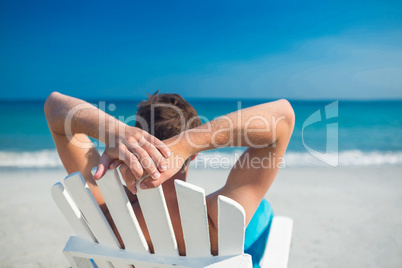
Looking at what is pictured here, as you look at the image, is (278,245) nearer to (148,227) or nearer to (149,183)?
(148,227)

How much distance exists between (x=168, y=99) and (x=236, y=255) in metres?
0.96

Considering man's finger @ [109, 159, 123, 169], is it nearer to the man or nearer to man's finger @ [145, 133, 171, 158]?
the man

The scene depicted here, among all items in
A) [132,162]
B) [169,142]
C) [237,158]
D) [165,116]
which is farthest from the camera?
[237,158]

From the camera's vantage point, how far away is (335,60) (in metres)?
43.4

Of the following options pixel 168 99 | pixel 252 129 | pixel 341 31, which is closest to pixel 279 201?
pixel 168 99

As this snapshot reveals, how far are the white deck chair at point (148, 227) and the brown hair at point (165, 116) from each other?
1.66ft

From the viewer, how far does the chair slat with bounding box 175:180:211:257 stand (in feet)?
3.68

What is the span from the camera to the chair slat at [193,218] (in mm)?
1122

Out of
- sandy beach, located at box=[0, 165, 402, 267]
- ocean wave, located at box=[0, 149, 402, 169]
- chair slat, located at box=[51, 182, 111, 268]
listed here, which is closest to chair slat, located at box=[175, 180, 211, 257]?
chair slat, located at box=[51, 182, 111, 268]

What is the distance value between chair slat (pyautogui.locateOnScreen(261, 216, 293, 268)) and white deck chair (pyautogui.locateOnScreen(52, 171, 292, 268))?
0.73 m

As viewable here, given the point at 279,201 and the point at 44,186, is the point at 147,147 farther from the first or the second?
the point at 44,186

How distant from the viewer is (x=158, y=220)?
128 cm

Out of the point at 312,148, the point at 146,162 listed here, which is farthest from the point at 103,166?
the point at 312,148

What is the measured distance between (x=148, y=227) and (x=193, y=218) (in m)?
0.23
